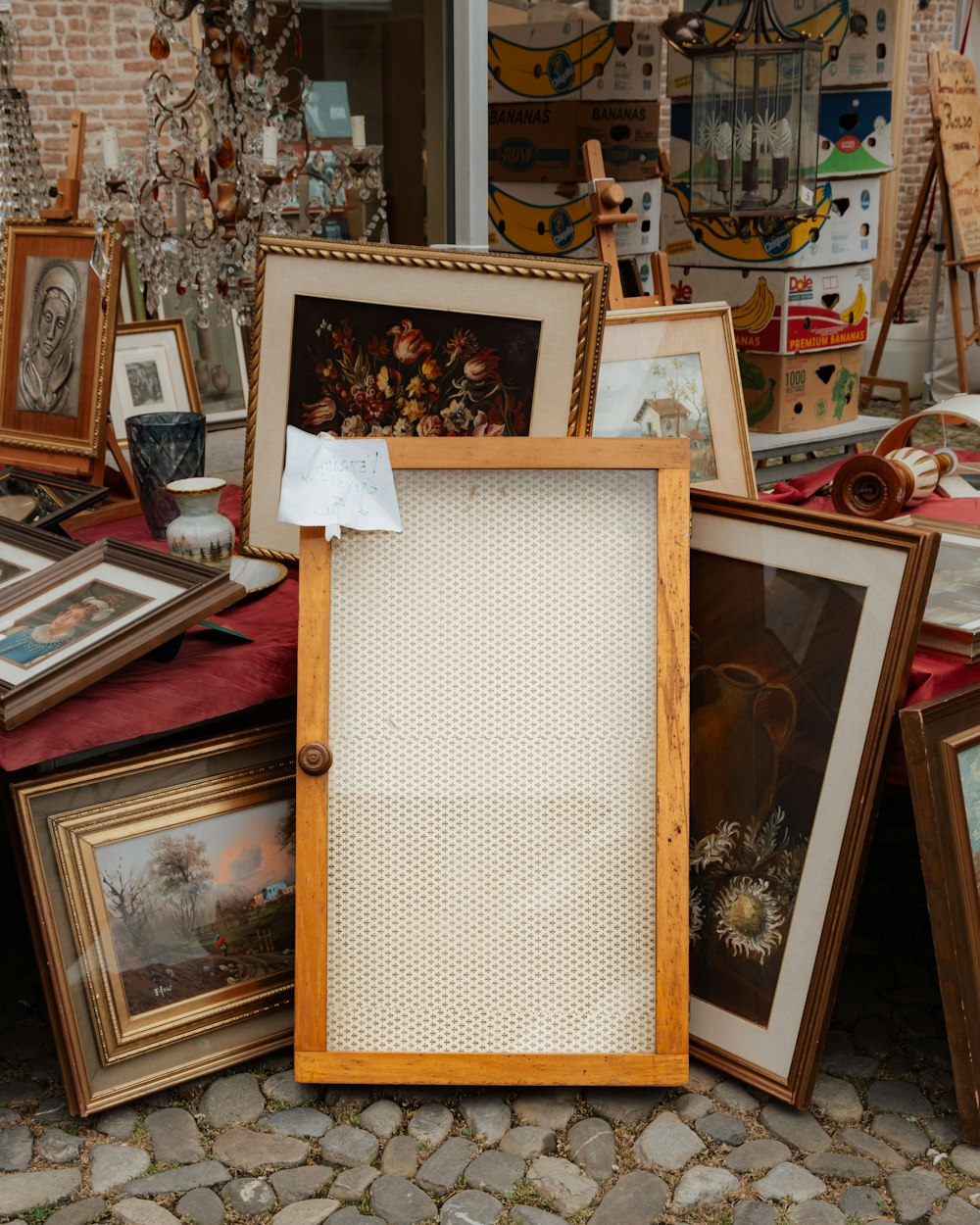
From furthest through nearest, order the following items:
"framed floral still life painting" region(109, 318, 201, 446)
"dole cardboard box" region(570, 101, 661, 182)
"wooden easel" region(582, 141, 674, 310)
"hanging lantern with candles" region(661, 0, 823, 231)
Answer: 1. "dole cardboard box" region(570, 101, 661, 182)
2. "hanging lantern with candles" region(661, 0, 823, 231)
3. "framed floral still life painting" region(109, 318, 201, 446)
4. "wooden easel" region(582, 141, 674, 310)

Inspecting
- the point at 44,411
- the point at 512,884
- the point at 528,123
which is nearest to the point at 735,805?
the point at 512,884

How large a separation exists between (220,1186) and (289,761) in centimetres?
64

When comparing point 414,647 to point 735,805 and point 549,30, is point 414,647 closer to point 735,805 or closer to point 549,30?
point 735,805

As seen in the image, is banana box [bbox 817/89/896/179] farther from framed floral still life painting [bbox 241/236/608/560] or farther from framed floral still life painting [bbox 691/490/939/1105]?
framed floral still life painting [bbox 691/490/939/1105]

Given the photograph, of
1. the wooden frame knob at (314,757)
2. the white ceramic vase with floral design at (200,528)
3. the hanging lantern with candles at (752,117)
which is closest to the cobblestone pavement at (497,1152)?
the wooden frame knob at (314,757)

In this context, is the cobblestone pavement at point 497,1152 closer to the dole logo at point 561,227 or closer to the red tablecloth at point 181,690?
the red tablecloth at point 181,690

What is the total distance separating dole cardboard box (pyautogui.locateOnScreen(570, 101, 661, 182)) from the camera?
17.9 ft

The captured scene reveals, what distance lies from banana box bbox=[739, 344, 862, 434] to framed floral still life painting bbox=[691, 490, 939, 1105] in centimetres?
317

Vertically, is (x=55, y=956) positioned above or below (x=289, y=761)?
below

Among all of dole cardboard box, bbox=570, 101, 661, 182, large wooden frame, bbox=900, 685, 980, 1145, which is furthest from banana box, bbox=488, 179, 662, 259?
large wooden frame, bbox=900, 685, 980, 1145

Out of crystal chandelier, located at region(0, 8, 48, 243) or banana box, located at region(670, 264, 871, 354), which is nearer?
crystal chandelier, located at region(0, 8, 48, 243)

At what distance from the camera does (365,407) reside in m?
2.29

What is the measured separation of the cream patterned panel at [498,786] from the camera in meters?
1.90

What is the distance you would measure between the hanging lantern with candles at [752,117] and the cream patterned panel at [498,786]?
2.59m
